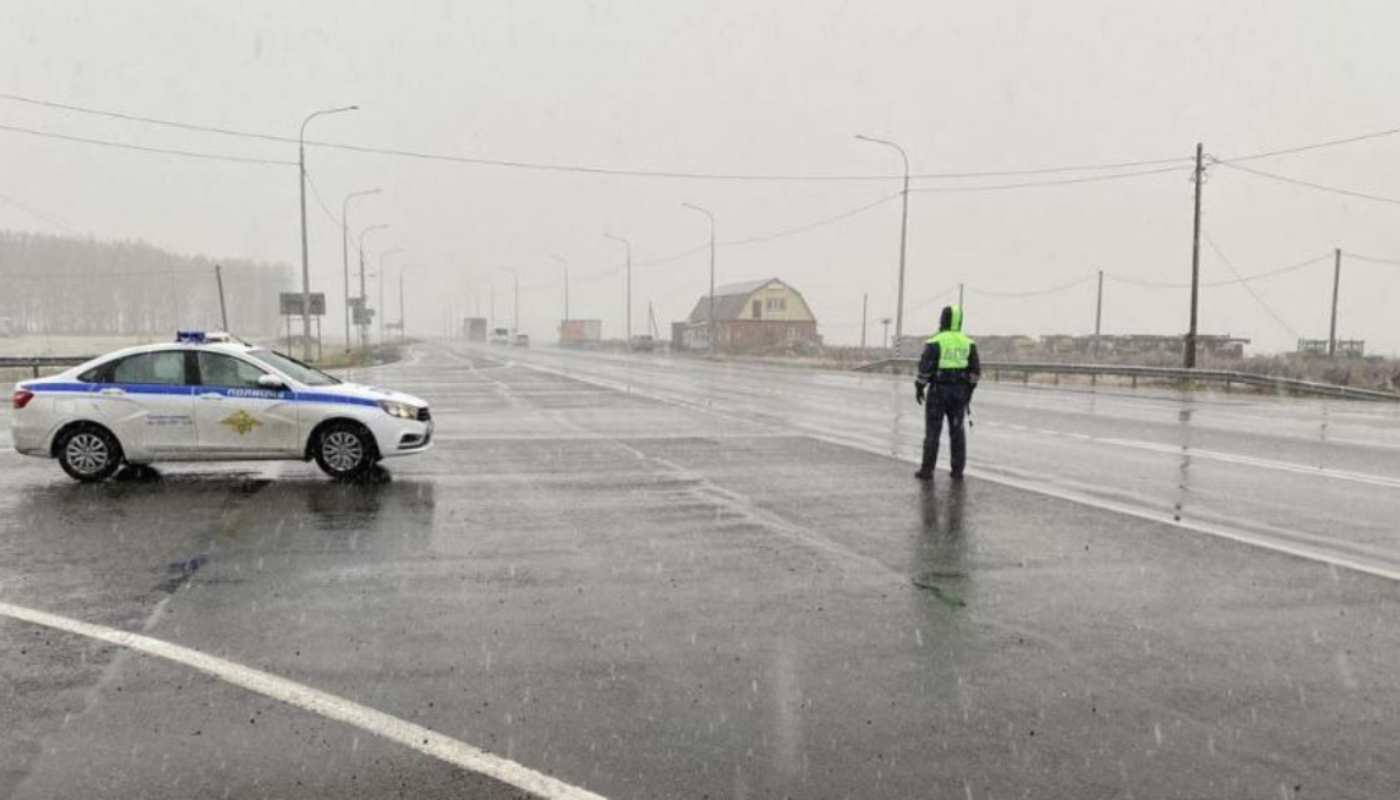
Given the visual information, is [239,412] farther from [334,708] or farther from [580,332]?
[580,332]

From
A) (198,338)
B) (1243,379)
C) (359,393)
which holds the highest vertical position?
(198,338)

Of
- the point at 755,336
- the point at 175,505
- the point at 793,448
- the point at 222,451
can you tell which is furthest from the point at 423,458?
the point at 755,336

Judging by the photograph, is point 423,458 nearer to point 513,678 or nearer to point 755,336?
point 513,678

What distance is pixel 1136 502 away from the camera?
8797 mm

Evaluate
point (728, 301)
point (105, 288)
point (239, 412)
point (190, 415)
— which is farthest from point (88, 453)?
point (105, 288)

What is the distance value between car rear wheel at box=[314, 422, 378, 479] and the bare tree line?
440 ft

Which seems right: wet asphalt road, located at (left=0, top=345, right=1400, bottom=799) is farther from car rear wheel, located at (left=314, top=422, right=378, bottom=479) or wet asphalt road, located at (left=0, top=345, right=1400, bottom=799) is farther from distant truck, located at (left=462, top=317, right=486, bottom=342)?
distant truck, located at (left=462, top=317, right=486, bottom=342)

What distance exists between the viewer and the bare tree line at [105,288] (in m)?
130

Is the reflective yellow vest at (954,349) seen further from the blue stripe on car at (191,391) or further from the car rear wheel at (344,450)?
the blue stripe on car at (191,391)

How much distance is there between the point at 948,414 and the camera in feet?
33.6

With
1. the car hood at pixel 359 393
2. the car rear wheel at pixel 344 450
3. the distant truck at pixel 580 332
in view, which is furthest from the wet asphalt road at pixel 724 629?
the distant truck at pixel 580 332

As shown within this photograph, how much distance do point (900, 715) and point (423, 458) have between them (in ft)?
28.8

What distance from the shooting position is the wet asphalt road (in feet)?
11.7

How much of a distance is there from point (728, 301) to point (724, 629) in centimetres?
8178
